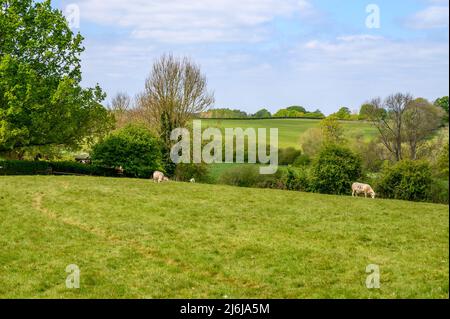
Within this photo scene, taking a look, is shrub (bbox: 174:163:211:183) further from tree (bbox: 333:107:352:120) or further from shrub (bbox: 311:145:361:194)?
tree (bbox: 333:107:352:120)

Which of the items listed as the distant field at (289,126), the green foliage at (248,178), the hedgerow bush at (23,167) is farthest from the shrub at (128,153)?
the distant field at (289,126)

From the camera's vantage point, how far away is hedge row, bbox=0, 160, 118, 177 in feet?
144

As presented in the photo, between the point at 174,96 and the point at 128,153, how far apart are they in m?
18.8

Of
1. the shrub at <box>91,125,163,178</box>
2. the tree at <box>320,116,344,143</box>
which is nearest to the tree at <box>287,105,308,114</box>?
the tree at <box>320,116,344,143</box>

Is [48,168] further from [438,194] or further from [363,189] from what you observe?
[438,194]

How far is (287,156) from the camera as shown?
254 feet

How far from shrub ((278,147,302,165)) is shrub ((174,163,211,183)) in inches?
685

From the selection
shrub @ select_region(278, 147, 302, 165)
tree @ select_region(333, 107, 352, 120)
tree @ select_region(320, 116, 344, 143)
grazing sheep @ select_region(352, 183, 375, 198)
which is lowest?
grazing sheep @ select_region(352, 183, 375, 198)

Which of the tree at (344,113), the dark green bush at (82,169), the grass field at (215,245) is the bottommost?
the grass field at (215,245)

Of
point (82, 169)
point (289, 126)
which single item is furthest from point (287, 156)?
point (82, 169)

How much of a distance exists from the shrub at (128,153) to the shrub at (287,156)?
30972 mm

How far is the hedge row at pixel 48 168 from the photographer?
4394 cm

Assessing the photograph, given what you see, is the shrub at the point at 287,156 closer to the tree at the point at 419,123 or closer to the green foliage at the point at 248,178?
the tree at the point at 419,123
